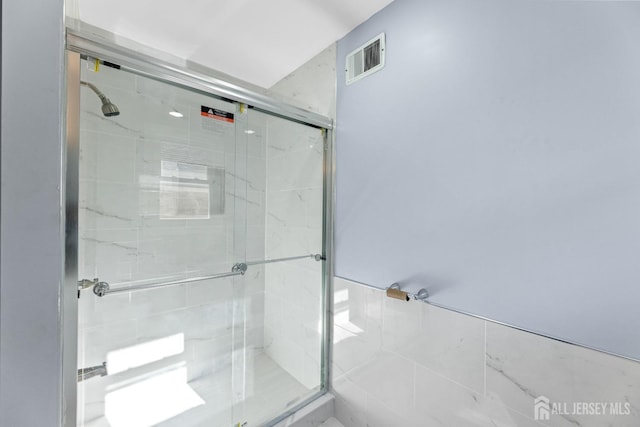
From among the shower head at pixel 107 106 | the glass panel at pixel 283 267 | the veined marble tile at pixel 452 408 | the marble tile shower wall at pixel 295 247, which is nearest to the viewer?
the veined marble tile at pixel 452 408

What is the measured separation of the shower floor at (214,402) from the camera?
1188 mm

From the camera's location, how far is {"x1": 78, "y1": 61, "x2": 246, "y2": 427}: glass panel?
1110 millimetres

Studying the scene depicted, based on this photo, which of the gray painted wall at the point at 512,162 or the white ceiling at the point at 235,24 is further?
the white ceiling at the point at 235,24

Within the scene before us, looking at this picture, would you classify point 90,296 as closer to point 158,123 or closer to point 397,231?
point 158,123

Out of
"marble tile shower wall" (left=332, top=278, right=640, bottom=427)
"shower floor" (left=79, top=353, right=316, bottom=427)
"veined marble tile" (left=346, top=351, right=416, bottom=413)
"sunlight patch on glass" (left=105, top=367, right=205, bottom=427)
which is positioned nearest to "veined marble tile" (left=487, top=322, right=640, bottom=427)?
"marble tile shower wall" (left=332, top=278, right=640, bottom=427)

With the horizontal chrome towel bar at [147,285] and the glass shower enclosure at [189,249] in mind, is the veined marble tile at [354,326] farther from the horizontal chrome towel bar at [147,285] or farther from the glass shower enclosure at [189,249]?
the horizontal chrome towel bar at [147,285]

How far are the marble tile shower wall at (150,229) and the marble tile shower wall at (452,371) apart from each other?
26.0 inches

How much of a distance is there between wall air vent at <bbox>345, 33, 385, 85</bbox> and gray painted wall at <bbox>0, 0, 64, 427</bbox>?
1254mm

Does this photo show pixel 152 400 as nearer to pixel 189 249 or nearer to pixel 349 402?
pixel 189 249

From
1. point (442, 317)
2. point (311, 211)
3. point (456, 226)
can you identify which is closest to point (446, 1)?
point (456, 226)

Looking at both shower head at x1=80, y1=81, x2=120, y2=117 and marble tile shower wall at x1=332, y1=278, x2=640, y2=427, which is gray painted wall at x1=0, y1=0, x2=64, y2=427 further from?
marble tile shower wall at x1=332, y1=278, x2=640, y2=427

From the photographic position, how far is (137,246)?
1210mm

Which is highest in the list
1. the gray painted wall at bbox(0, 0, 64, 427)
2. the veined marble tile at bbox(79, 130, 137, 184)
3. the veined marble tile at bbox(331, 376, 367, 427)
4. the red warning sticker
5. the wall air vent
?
the wall air vent

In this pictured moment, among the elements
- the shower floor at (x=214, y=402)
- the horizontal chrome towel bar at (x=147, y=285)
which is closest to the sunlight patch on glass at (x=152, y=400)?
the shower floor at (x=214, y=402)
